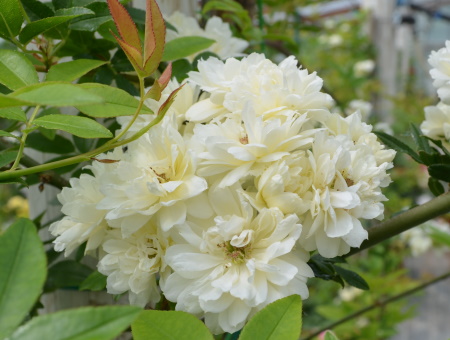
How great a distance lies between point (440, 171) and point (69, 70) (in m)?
0.37

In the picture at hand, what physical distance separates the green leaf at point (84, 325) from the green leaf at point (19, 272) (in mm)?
15

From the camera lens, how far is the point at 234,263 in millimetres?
435

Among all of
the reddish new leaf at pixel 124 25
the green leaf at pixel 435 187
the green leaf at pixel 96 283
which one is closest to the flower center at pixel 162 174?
the reddish new leaf at pixel 124 25

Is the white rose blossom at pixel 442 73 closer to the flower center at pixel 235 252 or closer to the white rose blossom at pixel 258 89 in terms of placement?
the white rose blossom at pixel 258 89

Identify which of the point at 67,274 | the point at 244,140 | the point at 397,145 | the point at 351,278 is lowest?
the point at 67,274

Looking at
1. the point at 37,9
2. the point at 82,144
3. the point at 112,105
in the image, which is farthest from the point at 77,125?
the point at 82,144

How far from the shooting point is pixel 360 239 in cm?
43

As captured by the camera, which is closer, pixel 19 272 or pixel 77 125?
pixel 19 272

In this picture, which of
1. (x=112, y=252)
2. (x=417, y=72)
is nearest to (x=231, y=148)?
(x=112, y=252)

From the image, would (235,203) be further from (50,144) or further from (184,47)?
(50,144)

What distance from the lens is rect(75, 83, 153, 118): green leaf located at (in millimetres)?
408

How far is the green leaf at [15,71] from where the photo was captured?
42 cm

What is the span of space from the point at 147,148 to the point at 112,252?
0.09 metres

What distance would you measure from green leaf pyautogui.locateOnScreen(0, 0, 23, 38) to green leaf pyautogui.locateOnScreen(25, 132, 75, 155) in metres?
0.23
